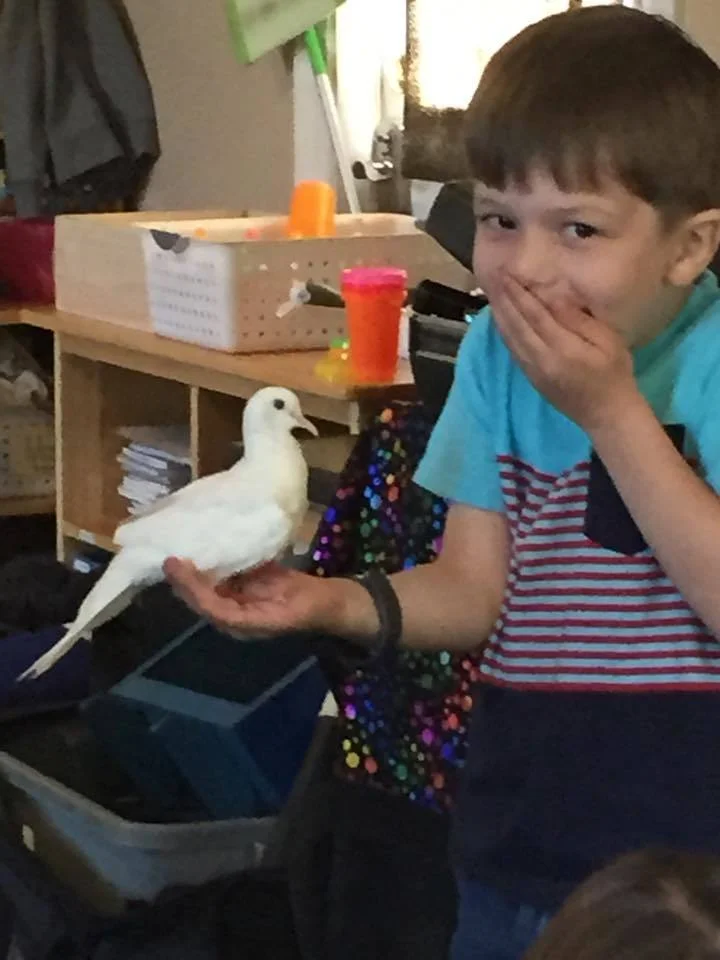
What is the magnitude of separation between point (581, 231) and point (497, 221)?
6 cm

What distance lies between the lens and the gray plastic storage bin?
1.67 metres

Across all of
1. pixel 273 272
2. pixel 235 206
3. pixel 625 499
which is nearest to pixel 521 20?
pixel 273 272

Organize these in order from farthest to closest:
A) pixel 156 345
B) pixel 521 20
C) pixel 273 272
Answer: pixel 521 20 → pixel 156 345 → pixel 273 272

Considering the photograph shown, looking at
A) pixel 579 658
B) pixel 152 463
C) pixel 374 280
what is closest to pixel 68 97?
pixel 152 463

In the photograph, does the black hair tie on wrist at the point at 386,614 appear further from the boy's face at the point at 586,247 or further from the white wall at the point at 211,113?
the white wall at the point at 211,113

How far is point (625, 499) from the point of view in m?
0.93

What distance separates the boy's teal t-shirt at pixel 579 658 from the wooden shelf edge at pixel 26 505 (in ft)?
6.77

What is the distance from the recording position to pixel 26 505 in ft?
9.91

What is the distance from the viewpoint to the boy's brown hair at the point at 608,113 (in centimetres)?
93

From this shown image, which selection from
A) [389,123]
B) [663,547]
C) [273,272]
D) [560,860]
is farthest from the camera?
[389,123]

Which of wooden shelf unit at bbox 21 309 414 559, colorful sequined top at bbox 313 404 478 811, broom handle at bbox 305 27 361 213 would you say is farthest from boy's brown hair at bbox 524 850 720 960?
broom handle at bbox 305 27 361 213

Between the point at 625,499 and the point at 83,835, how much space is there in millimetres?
1017

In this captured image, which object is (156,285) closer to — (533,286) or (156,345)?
(156,345)

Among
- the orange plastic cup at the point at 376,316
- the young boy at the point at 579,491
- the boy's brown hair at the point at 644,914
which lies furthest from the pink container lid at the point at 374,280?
the boy's brown hair at the point at 644,914
